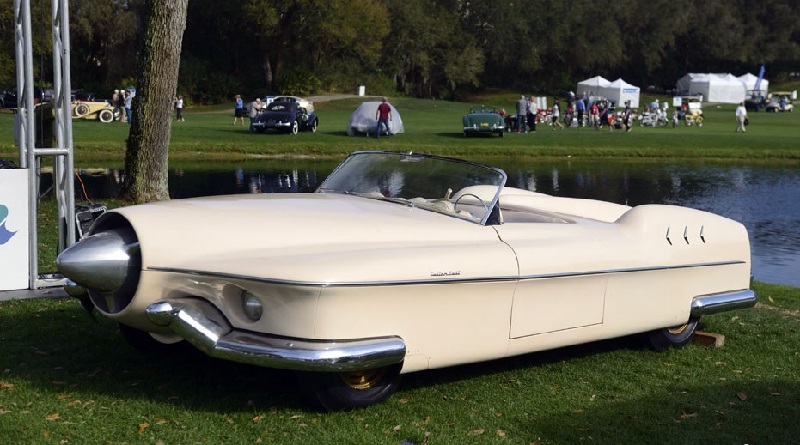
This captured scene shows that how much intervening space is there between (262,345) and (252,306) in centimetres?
24

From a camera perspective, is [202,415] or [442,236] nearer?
[202,415]

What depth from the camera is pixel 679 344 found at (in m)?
7.80

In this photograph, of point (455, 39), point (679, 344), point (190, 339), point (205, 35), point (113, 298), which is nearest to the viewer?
point (190, 339)

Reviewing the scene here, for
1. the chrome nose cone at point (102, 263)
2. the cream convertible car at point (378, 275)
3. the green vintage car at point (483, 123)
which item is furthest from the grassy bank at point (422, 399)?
the green vintage car at point (483, 123)

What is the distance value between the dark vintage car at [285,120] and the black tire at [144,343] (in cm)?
3306

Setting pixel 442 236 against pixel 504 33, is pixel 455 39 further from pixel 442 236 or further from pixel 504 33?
pixel 442 236

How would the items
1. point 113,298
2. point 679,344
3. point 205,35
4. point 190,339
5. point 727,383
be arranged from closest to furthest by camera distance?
point 190,339 → point 113,298 → point 727,383 → point 679,344 → point 205,35

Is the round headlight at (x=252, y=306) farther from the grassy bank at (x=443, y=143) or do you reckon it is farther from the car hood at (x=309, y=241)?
the grassy bank at (x=443, y=143)

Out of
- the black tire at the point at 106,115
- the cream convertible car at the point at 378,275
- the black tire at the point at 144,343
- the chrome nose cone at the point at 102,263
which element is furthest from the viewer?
the black tire at the point at 106,115

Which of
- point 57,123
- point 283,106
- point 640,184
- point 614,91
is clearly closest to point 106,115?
point 283,106

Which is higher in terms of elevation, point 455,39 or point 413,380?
point 455,39

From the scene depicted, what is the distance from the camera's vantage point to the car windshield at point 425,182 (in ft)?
22.6

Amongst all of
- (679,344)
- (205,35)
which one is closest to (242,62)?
(205,35)

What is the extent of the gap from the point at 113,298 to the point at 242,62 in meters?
70.6
